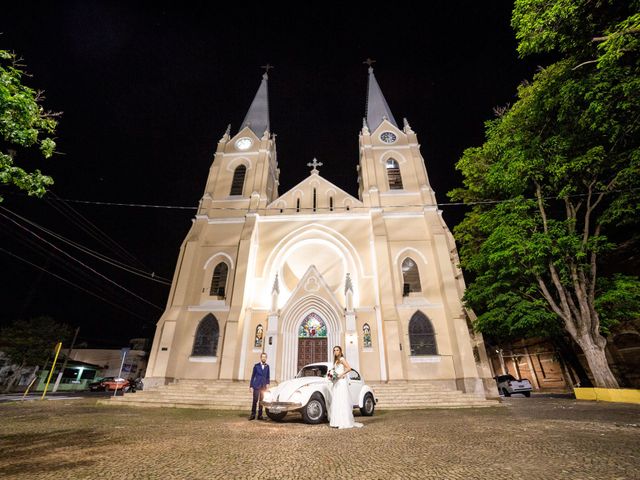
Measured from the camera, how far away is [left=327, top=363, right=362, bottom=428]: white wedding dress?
5.46 metres

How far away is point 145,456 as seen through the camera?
11.1ft

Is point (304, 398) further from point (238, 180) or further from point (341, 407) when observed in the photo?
point (238, 180)

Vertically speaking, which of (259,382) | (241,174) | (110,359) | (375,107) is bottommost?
(259,382)

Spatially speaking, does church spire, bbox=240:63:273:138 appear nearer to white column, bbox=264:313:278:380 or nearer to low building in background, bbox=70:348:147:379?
white column, bbox=264:313:278:380

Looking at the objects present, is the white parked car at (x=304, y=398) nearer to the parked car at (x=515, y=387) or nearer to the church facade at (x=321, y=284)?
the church facade at (x=321, y=284)

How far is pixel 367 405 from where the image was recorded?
296 inches

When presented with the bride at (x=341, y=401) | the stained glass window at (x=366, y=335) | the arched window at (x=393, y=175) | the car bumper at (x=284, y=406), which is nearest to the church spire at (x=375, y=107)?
the arched window at (x=393, y=175)

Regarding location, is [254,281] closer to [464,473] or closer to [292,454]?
[292,454]

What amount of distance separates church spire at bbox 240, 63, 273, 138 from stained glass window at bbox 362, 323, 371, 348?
58.5 ft

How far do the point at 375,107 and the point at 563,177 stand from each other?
62.9 feet

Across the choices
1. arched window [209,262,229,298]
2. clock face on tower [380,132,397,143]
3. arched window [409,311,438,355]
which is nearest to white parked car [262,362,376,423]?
arched window [409,311,438,355]

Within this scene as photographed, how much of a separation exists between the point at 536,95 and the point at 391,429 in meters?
12.1

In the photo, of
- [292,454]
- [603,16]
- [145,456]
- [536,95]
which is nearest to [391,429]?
[292,454]

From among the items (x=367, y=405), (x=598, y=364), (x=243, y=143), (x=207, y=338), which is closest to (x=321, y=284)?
(x=207, y=338)
